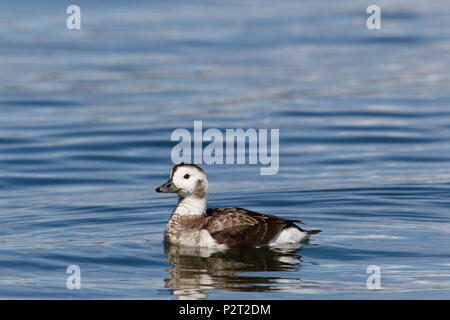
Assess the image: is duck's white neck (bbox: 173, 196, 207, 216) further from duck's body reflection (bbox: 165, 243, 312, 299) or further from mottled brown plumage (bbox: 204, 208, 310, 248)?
duck's body reflection (bbox: 165, 243, 312, 299)

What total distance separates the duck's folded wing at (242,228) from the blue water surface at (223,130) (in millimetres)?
206

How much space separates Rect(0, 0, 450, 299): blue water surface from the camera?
482 inches

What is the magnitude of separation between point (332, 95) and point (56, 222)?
13.2 metres

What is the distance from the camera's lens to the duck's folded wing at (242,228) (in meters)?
12.9

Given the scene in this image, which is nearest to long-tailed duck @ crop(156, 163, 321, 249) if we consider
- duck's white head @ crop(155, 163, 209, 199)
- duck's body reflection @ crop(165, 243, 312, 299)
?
duck's white head @ crop(155, 163, 209, 199)

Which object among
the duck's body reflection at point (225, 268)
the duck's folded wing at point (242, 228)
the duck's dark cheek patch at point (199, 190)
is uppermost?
the duck's dark cheek patch at point (199, 190)

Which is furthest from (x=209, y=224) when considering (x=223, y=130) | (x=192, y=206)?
(x=223, y=130)

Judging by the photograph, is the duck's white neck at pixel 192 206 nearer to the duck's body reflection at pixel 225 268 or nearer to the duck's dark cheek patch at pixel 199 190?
the duck's dark cheek patch at pixel 199 190

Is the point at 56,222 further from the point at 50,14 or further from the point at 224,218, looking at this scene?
the point at 50,14

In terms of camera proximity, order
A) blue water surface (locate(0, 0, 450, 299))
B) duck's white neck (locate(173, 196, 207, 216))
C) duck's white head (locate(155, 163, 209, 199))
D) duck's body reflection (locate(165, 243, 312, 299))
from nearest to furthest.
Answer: duck's body reflection (locate(165, 243, 312, 299)) → blue water surface (locate(0, 0, 450, 299)) → duck's white head (locate(155, 163, 209, 199)) → duck's white neck (locate(173, 196, 207, 216))

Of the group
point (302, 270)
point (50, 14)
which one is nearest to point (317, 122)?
point (302, 270)

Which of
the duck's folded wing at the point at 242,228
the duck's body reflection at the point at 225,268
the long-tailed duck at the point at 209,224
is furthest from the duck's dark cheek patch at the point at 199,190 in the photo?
the duck's body reflection at the point at 225,268

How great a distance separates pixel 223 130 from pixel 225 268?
1033cm

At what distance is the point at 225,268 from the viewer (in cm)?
1245
